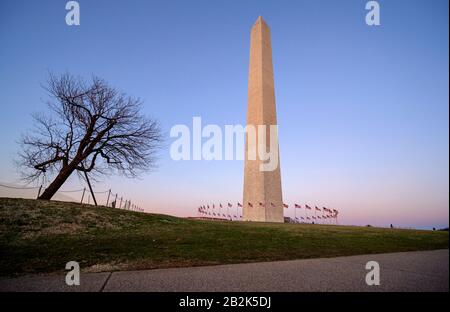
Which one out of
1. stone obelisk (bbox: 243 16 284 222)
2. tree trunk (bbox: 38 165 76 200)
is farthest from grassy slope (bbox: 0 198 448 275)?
stone obelisk (bbox: 243 16 284 222)

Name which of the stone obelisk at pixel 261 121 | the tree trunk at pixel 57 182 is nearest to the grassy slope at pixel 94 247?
the tree trunk at pixel 57 182

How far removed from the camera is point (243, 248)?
23.5 feet

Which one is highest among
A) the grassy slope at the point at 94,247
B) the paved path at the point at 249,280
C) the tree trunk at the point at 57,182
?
the tree trunk at the point at 57,182

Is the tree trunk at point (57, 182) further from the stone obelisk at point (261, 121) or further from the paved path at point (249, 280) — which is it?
the stone obelisk at point (261, 121)

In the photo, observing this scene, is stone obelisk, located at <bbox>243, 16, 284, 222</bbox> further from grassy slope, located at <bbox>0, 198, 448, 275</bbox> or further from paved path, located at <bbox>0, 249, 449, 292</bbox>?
paved path, located at <bbox>0, 249, 449, 292</bbox>

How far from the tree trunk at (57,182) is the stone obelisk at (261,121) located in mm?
17918

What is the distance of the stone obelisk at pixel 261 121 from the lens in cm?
2758

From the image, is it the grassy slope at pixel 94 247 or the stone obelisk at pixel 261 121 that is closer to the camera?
the grassy slope at pixel 94 247

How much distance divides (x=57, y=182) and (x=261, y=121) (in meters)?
19.7

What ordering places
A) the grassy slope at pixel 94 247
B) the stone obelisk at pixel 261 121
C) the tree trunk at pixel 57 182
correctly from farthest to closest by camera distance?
1. the stone obelisk at pixel 261 121
2. the tree trunk at pixel 57 182
3. the grassy slope at pixel 94 247

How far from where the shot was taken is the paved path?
138 inches

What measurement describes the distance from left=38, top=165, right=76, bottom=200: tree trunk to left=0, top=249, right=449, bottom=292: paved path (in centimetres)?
1232

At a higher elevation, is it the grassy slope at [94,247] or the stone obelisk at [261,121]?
the stone obelisk at [261,121]
